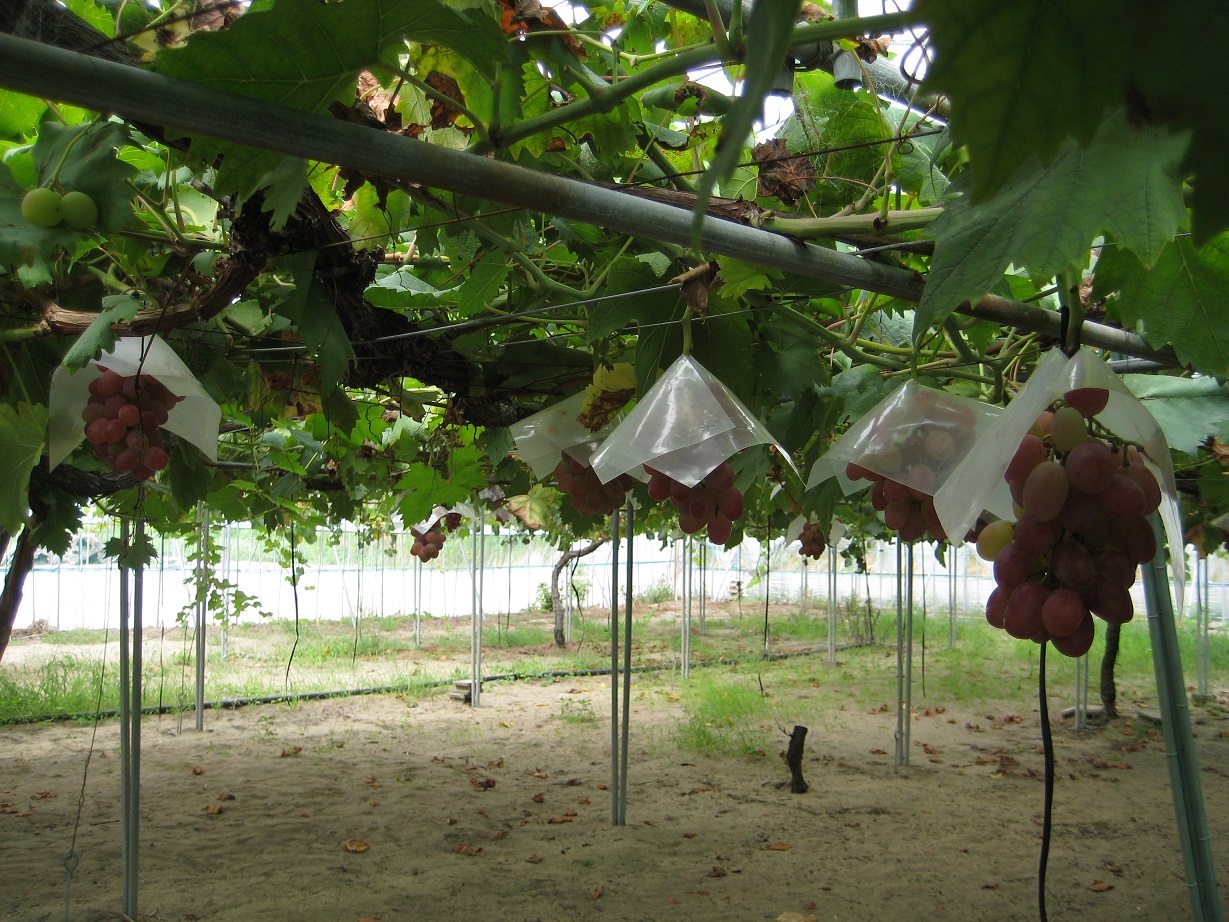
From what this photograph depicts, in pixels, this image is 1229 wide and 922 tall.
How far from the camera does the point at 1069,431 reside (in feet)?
3.10

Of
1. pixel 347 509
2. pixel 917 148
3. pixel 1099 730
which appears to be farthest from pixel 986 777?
pixel 917 148

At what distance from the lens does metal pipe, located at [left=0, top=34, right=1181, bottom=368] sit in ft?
1.94

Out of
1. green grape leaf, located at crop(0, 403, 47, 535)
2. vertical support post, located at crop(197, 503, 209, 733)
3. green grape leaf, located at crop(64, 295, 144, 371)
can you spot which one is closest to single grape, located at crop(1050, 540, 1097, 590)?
green grape leaf, located at crop(64, 295, 144, 371)

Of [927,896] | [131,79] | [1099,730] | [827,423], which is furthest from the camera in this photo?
[1099,730]

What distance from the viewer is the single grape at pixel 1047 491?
35.3 inches

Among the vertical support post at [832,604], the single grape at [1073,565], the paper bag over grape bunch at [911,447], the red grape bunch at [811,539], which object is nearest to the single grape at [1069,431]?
the single grape at [1073,565]

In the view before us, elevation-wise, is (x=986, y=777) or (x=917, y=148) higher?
(x=917, y=148)

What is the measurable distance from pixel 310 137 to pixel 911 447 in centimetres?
108

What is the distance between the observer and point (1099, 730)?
8094 millimetres

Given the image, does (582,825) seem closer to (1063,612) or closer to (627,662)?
(627,662)

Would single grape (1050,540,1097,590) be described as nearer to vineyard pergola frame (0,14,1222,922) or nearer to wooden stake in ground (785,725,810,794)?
vineyard pergola frame (0,14,1222,922)

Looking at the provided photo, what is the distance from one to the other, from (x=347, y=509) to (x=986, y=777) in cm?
476

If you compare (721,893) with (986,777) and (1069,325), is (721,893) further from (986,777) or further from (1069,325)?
(1069,325)

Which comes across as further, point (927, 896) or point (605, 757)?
point (605, 757)
